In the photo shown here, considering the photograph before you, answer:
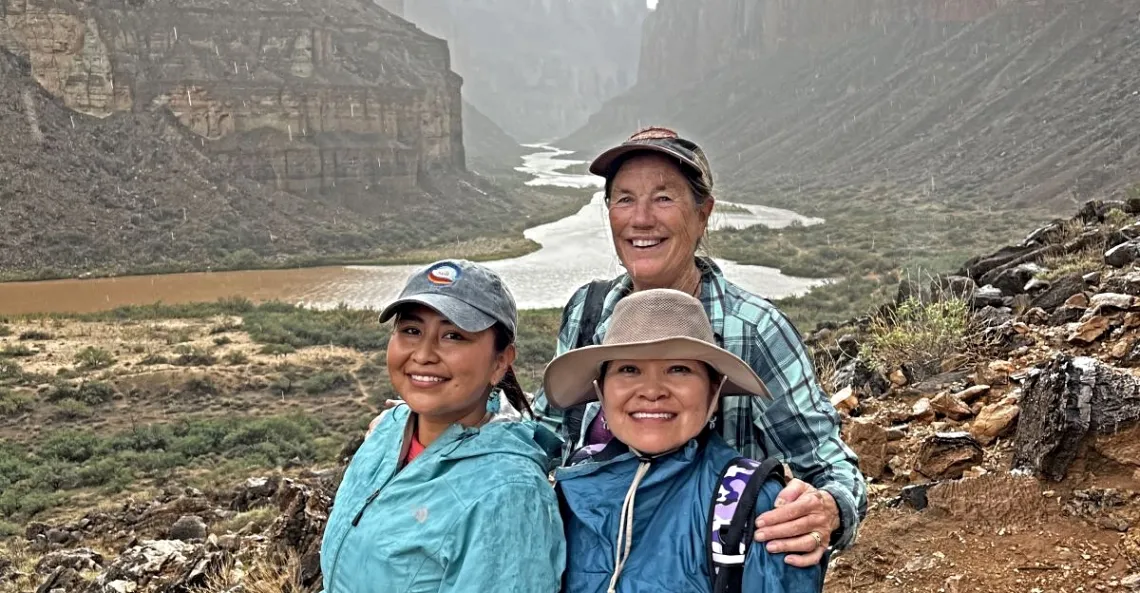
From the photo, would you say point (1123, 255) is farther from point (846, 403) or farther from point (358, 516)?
point (358, 516)

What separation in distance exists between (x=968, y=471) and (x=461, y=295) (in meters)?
3.30

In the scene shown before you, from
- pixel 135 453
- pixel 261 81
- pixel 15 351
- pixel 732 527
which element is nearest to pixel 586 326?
pixel 732 527

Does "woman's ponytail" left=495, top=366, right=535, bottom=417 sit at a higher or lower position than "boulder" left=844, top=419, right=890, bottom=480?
higher

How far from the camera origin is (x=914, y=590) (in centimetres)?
341

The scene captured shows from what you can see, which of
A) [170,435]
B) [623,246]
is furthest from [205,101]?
[623,246]

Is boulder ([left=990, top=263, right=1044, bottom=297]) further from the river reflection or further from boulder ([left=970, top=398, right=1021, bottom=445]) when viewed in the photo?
the river reflection

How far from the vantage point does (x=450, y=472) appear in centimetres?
211

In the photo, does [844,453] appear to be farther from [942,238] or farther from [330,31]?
[330,31]

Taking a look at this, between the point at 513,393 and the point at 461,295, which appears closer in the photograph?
the point at 461,295

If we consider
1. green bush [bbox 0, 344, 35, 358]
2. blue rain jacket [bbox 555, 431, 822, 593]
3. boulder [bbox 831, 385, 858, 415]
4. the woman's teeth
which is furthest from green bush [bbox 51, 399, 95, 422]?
Result: the woman's teeth

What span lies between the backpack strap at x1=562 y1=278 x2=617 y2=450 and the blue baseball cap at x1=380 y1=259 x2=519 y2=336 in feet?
0.84

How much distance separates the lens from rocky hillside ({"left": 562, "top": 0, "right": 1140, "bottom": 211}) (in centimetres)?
4544

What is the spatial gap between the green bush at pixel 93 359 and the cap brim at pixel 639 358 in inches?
796

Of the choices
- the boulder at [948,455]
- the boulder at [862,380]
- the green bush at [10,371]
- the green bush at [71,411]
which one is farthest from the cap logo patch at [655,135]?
the green bush at [10,371]
